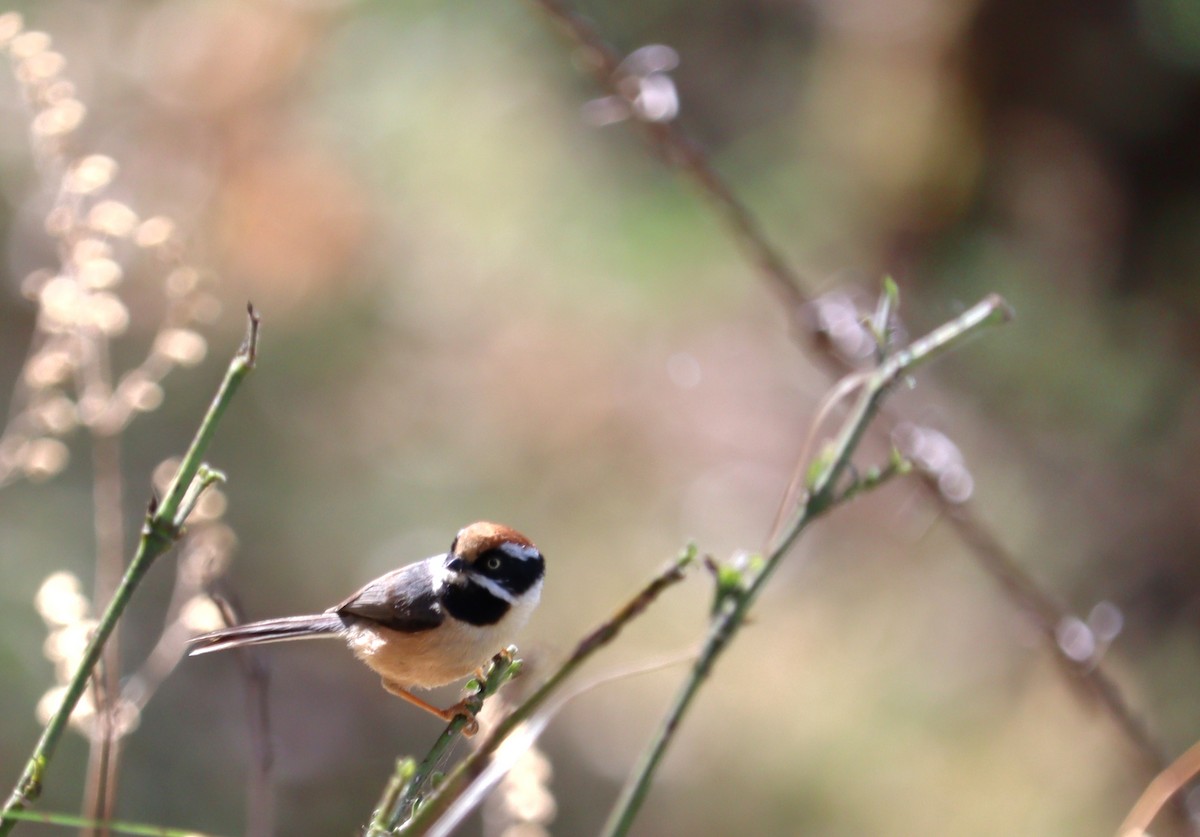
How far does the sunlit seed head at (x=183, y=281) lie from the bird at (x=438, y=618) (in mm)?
473

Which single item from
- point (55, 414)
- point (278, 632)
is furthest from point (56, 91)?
point (278, 632)

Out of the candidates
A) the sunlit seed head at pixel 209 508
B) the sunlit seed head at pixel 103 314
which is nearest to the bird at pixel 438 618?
the sunlit seed head at pixel 209 508

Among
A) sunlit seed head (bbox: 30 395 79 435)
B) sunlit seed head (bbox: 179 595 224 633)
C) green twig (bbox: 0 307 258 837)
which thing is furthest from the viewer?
sunlit seed head (bbox: 30 395 79 435)

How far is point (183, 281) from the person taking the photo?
1.63m

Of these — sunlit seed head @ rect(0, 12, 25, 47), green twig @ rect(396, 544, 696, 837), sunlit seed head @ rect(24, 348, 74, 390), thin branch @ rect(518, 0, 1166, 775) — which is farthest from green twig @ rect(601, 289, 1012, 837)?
sunlit seed head @ rect(0, 12, 25, 47)

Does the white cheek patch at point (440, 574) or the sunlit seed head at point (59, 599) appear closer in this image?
the sunlit seed head at point (59, 599)

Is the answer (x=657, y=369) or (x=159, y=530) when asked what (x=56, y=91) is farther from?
(x=657, y=369)

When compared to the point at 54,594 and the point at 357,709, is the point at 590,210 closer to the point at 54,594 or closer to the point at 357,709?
the point at 357,709

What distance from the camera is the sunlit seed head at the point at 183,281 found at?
5.28 ft

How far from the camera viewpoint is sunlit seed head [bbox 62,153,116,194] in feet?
4.88

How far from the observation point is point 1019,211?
183 inches

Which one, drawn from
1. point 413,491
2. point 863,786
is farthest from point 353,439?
point 863,786

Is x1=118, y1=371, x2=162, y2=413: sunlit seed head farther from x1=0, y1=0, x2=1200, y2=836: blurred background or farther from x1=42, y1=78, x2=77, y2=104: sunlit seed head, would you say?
x1=0, y1=0, x2=1200, y2=836: blurred background

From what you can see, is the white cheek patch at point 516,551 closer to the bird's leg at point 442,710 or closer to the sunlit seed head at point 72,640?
the bird's leg at point 442,710
